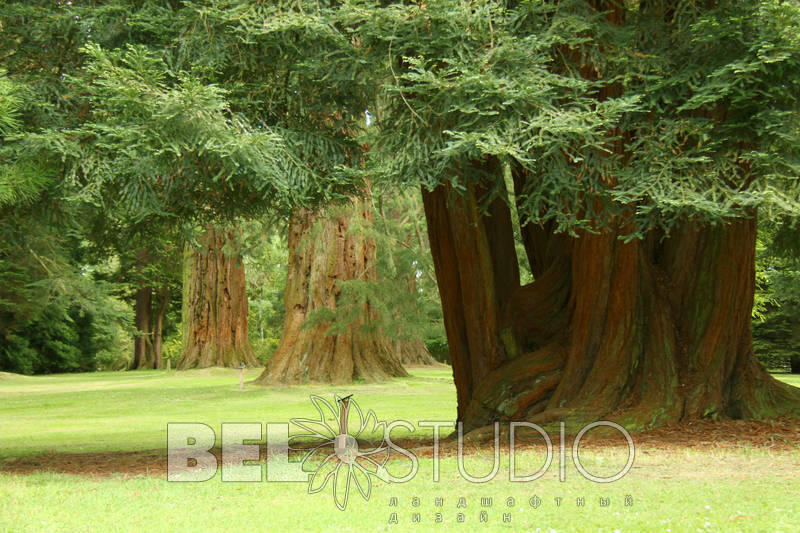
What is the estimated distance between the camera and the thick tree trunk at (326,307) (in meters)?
22.3

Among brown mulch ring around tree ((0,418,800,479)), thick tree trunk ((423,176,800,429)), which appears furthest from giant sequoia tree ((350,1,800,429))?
brown mulch ring around tree ((0,418,800,479))

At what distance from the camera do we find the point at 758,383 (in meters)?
10.0

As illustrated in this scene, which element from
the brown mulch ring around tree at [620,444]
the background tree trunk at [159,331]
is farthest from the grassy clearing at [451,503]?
the background tree trunk at [159,331]

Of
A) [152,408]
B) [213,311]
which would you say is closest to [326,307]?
[152,408]

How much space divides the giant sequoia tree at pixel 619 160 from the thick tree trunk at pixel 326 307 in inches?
480

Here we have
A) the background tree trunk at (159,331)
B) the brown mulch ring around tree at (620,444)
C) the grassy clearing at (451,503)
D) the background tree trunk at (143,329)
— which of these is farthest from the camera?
the background tree trunk at (159,331)

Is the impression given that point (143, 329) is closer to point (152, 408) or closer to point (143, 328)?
point (143, 328)

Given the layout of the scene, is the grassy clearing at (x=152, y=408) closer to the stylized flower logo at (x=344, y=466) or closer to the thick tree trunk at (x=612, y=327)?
the thick tree trunk at (x=612, y=327)

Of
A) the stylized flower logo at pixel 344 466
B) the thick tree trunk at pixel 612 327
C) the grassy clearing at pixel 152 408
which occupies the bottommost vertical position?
the grassy clearing at pixel 152 408

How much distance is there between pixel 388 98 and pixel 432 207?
293cm

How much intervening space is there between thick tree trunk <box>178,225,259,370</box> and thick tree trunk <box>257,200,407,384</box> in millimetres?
8469

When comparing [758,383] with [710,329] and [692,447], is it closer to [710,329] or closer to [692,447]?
[710,329]

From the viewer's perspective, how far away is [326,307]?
71.2ft

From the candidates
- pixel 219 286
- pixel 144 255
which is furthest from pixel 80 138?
pixel 144 255
